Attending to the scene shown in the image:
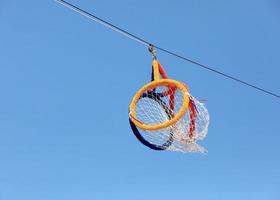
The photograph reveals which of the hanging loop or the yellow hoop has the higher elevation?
the hanging loop

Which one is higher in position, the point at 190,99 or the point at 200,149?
the point at 190,99

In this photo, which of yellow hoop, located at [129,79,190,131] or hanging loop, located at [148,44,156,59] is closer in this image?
yellow hoop, located at [129,79,190,131]

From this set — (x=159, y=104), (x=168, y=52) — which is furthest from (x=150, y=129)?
(x=168, y=52)

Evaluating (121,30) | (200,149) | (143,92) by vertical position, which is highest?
(121,30)

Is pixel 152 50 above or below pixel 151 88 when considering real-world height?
above

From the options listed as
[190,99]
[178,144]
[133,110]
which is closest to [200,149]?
[178,144]

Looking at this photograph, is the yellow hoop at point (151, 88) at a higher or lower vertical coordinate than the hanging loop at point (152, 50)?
lower

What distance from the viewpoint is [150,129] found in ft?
26.1

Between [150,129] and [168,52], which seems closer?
[150,129]

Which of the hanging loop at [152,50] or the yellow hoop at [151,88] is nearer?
the yellow hoop at [151,88]

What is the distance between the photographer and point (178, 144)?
8320mm

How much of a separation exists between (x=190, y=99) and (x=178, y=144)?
0.95 metres

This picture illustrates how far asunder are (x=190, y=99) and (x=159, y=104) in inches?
30.9

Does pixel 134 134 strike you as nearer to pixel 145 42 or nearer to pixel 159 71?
pixel 159 71
